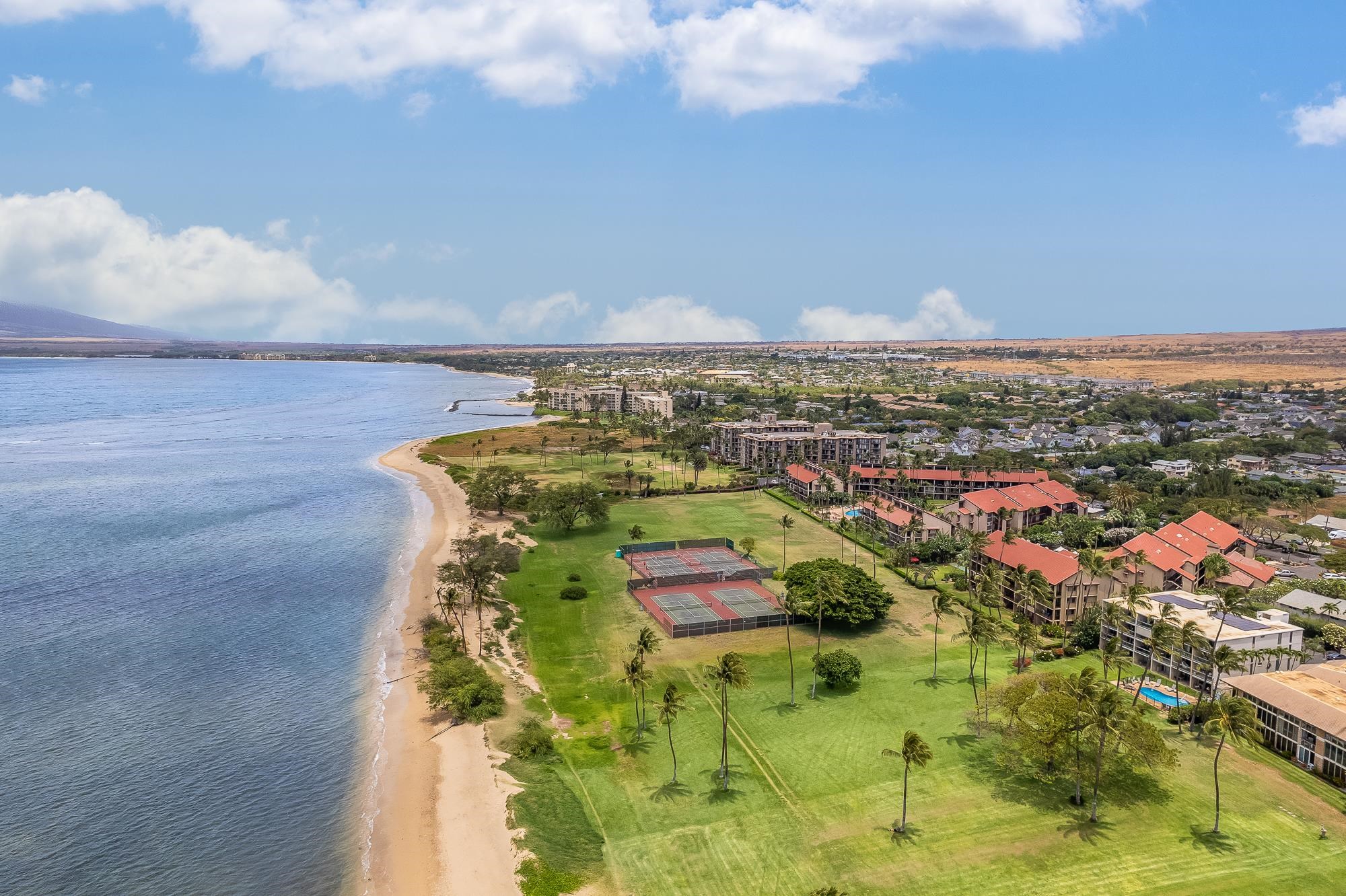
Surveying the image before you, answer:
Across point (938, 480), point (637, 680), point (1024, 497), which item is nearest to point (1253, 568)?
point (1024, 497)

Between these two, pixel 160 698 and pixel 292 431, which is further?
pixel 292 431

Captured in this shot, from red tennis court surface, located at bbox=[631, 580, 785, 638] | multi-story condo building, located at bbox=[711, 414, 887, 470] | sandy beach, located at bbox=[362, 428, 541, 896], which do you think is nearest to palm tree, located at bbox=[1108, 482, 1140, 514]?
multi-story condo building, located at bbox=[711, 414, 887, 470]

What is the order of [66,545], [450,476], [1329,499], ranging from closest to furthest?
[66,545] → [1329,499] → [450,476]

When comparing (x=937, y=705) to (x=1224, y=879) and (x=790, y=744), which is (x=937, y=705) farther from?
(x=1224, y=879)

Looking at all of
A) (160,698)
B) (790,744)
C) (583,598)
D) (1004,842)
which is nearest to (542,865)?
(790,744)

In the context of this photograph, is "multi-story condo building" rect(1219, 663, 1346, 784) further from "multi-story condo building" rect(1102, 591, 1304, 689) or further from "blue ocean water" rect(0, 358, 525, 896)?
"blue ocean water" rect(0, 358, 525, 896)

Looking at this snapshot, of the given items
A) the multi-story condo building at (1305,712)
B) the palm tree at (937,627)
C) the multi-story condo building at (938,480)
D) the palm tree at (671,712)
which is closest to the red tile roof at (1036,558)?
the palm tree at (937,627)
